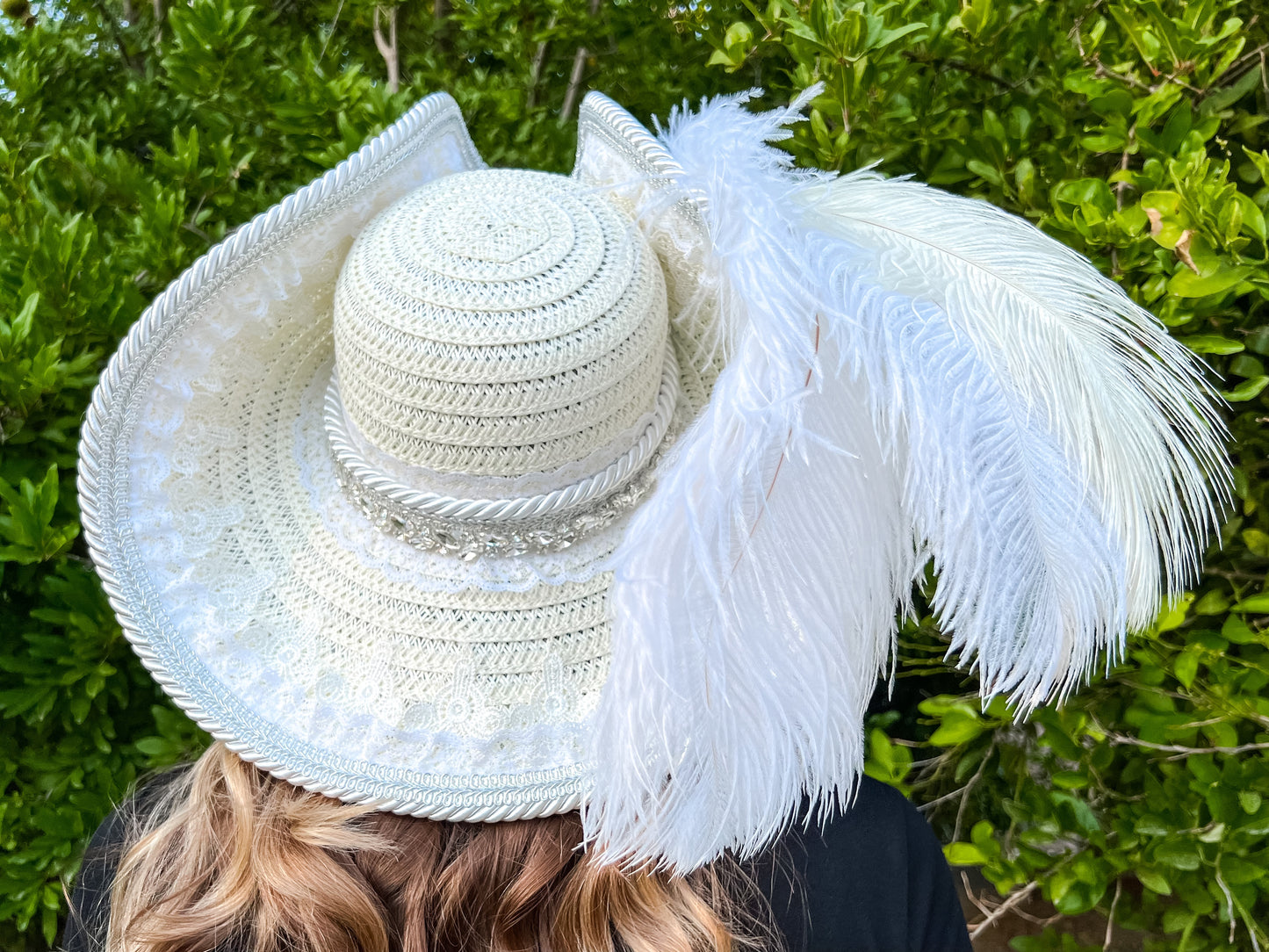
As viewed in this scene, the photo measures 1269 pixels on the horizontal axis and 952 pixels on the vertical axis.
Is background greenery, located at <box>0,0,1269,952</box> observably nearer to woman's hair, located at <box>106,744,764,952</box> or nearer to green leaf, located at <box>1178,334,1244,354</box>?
green leaf, located at <box>1178,334,1244,354</box>

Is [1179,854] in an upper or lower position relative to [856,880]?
lower

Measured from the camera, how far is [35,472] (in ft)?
4.91

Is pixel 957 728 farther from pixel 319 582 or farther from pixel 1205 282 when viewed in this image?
pixel 319 582

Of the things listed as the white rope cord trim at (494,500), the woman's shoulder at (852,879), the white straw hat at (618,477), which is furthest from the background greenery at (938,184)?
the white rope cord trim at (494,500)

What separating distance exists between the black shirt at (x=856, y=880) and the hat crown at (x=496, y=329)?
1.93 feet

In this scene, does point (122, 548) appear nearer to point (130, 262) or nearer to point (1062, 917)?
point (130, 262)

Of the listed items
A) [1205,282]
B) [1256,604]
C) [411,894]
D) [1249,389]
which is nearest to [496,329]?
[411,894]

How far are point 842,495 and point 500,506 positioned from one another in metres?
0.40

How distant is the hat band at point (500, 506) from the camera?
1076mm

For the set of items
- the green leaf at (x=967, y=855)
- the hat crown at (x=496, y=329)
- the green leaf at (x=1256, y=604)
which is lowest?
the green leaf at (x=967, y=855)

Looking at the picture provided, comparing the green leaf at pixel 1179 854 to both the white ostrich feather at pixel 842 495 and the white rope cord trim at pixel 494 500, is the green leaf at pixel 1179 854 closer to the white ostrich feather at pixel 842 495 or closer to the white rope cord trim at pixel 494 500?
the white ostrich feather at pixel 842 495

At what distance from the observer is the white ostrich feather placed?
835 millimetres

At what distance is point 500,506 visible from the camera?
3.48 ft

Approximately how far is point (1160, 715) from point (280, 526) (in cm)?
141
